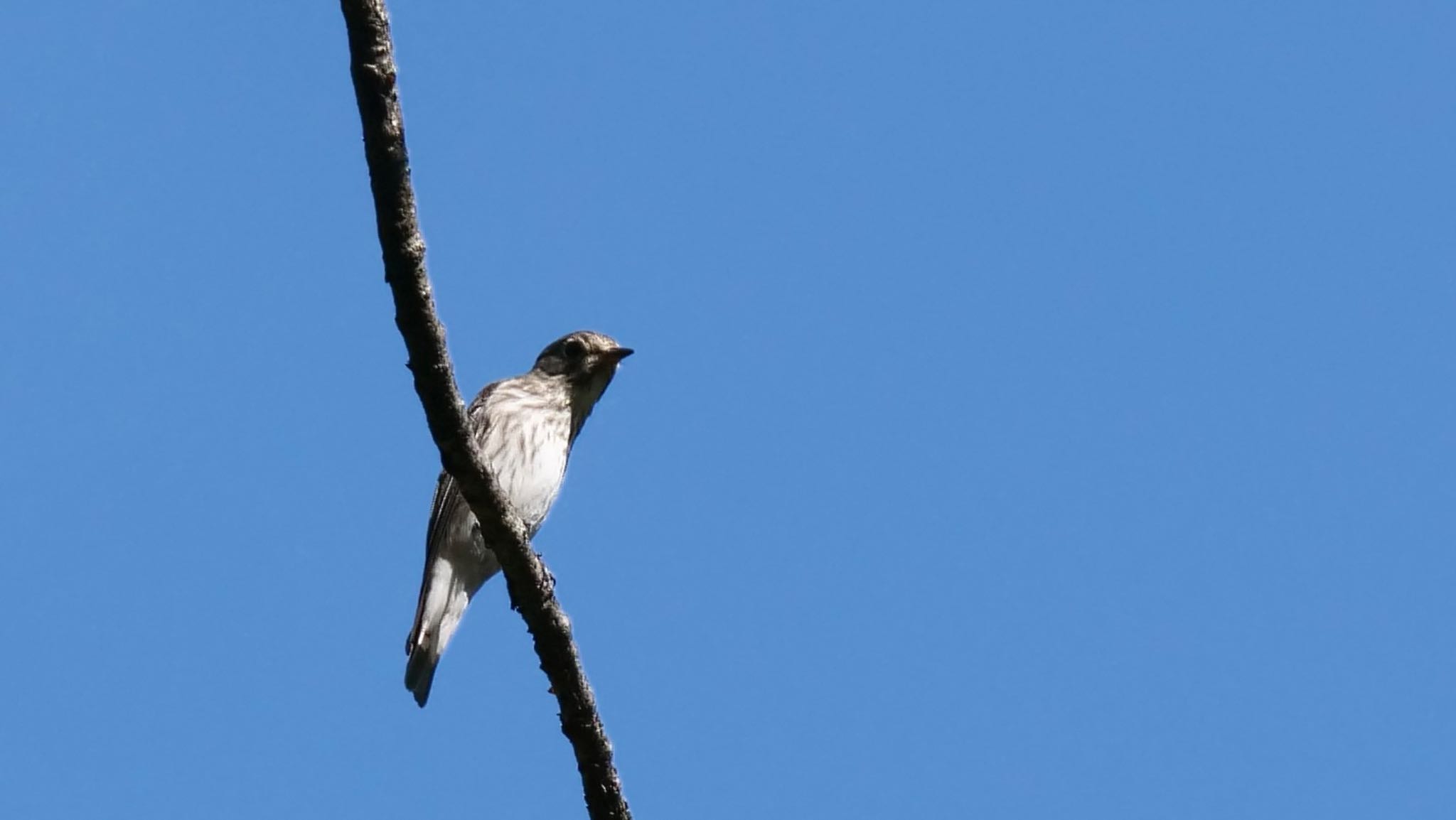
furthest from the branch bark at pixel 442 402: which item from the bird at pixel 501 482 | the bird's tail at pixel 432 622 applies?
the bird's tail at pixel 432 622

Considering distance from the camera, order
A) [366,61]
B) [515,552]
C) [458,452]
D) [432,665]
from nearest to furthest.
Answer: [366,61]
[458,452]
[515,552]
[432,665]

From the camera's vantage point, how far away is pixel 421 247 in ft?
14.9

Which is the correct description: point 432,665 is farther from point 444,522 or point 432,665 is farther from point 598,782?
point 598,782

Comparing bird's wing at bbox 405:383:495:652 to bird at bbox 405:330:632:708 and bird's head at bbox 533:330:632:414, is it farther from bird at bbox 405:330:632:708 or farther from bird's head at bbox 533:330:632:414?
bird's head at bbox 533:330:632:414

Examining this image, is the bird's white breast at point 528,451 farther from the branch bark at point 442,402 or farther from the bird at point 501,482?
the branch bark at point 442,402

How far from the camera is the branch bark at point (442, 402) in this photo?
4.21 meters

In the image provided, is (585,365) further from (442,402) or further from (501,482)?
(442,402)

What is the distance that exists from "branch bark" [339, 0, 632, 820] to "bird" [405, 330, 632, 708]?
83.6 inches

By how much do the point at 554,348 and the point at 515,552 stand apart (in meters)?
3.82

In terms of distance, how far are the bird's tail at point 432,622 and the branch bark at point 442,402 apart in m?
2.50

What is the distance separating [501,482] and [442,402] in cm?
299

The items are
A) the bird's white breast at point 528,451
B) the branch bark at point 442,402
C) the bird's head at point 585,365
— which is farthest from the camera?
the bird's head at point 585,365

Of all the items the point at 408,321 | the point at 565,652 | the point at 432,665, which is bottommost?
the point at 565,652

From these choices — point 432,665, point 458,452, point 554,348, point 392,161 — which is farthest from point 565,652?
point 554,348
